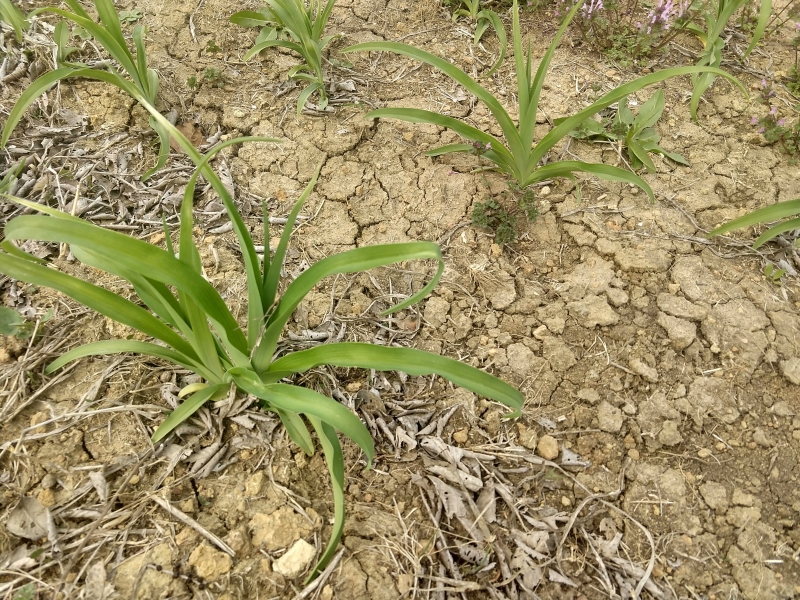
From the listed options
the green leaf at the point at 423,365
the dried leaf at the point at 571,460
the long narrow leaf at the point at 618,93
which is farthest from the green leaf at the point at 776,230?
the green leaf at the point at 423,365

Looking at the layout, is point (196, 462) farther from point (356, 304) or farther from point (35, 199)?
point (35, 199)

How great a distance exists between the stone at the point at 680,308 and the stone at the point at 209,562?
5.43 feet

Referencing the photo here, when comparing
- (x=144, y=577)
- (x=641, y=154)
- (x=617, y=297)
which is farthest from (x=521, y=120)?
(x=144, y=577)

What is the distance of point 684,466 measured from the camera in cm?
162

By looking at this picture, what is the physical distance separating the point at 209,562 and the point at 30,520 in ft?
1.47

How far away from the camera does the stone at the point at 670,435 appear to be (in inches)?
65.2

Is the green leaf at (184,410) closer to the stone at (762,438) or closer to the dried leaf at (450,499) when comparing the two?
the dried leaf at (450,499)

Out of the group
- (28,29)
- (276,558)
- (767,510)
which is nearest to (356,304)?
(276,558)

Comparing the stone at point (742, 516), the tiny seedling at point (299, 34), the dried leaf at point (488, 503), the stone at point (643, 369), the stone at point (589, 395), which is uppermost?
the tiny seedling at point (299, 34)

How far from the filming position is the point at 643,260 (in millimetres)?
2055

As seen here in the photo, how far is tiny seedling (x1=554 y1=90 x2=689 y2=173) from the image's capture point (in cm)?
233

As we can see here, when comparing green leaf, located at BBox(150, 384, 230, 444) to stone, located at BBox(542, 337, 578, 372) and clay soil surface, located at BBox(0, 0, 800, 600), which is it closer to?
clay soil surface, located at BBox(0, 0, 800, 600)

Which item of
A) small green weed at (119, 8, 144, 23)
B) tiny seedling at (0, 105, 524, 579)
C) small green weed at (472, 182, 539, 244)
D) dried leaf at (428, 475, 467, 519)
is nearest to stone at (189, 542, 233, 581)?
tiny seedling at (0, 105, 524, 579)

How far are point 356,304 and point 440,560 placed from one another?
34.3 inches
